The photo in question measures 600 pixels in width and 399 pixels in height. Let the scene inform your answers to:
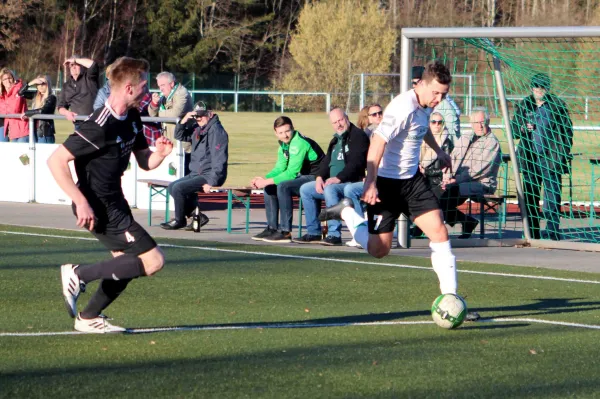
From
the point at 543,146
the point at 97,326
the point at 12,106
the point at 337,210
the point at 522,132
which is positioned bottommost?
the point at 97,326

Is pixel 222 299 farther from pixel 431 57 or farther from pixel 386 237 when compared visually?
pixel 431 57

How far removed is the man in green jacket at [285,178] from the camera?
43.5 feet

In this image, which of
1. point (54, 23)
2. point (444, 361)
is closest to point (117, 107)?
point (444, 361)

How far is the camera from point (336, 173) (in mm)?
13070

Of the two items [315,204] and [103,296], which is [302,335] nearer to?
[103,296]

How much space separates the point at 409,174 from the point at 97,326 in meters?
2.57

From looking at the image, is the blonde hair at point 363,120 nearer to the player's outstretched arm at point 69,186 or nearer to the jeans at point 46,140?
the jeans at point 46,140

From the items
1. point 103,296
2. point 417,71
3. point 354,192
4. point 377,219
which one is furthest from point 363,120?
point 103,296

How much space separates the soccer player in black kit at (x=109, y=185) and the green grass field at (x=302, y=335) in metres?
0.36

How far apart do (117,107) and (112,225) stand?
0.73 m

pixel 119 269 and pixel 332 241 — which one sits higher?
pixel 119 269

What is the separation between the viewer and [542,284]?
401 inches

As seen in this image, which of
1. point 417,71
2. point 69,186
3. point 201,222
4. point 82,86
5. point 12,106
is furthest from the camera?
point 12,106

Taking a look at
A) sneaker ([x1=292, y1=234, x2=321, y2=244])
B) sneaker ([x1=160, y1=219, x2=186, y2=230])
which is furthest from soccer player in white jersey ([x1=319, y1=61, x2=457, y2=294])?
sneaker ([x1=160, y1=219, x2=186, y2=230])
